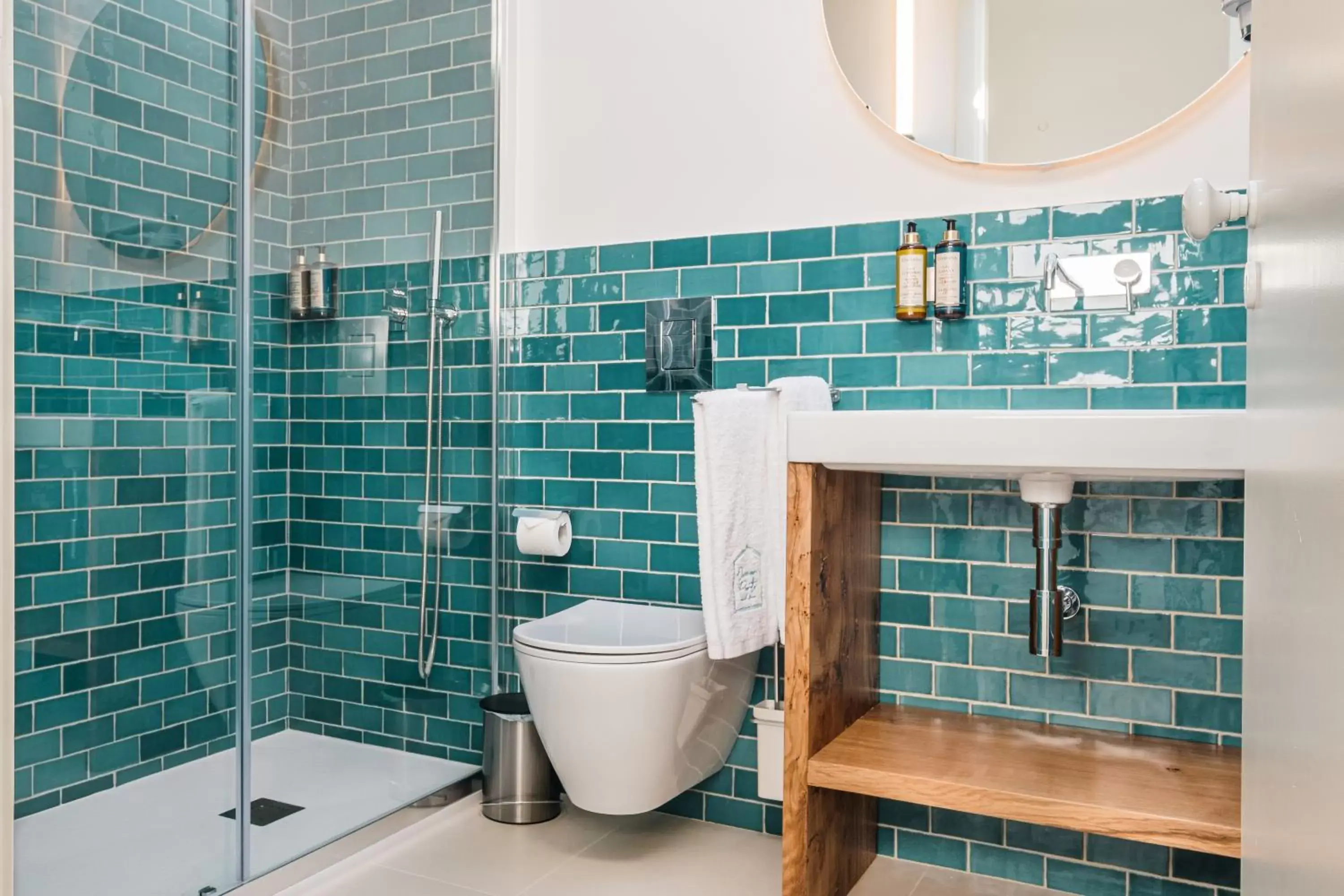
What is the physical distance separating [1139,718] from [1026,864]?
405 mm

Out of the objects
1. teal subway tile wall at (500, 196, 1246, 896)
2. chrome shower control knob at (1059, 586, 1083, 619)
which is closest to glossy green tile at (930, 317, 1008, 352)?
teal subway tile wall at (500, 196, 1246, 896)

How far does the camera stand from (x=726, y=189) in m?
2.36

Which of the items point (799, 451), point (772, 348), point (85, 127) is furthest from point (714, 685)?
point (85, 127)

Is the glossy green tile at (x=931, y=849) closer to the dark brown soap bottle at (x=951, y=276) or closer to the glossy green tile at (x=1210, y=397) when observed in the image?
the glossy green tile at (x=1210, y=397)

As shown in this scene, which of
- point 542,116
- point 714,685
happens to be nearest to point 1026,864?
point 714,685

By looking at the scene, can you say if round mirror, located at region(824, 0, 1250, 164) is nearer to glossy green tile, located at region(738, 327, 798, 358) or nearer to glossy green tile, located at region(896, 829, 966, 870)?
glossy green tile, located at region(738, 327, 798, 358)

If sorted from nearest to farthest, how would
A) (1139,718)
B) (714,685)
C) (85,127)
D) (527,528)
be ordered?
(85,127), (1139,718), (714,685), (527,528)

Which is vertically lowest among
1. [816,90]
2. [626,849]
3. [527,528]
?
[626,849]

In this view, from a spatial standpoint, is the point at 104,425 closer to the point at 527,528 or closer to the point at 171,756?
the point at 171,756

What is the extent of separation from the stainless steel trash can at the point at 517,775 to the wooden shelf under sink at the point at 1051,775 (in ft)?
2.82

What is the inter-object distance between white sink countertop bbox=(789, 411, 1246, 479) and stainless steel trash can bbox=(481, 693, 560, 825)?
1.13 metres

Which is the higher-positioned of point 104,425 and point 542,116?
point 542,116

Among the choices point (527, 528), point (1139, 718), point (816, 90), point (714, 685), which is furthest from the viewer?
point (527, 528)

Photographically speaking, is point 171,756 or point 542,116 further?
point 542,116
